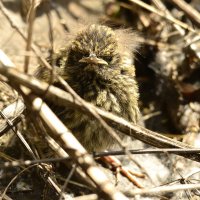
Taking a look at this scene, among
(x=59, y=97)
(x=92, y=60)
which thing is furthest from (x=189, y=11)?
(x=59, y=97)

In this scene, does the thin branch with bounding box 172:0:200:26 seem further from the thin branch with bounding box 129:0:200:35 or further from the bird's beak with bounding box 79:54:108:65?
the bird's beak with bounding box 79:54:108:65

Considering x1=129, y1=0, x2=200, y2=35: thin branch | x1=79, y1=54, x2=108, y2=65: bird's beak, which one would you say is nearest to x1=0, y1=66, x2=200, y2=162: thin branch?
x1=79, y1=54, x2=108, y2=65: bird's beak

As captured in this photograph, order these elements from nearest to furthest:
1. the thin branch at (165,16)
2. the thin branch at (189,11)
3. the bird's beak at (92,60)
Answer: the bird's beak at (92,60), the thin branch at (189,11), the thin branch at (165,16)

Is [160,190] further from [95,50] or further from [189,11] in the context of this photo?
[189,11]

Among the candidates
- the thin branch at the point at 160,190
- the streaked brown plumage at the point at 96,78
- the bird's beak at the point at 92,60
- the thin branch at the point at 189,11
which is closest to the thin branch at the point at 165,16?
the thin branch at the point at 189,11

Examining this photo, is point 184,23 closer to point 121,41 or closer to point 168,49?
point 168,49

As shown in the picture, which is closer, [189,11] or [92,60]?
[92,60]

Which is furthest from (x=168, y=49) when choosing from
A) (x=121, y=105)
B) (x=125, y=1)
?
(x=121, y=105)

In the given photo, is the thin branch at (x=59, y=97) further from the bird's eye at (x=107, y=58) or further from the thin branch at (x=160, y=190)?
the bird's eye at (x=107, y=58)
